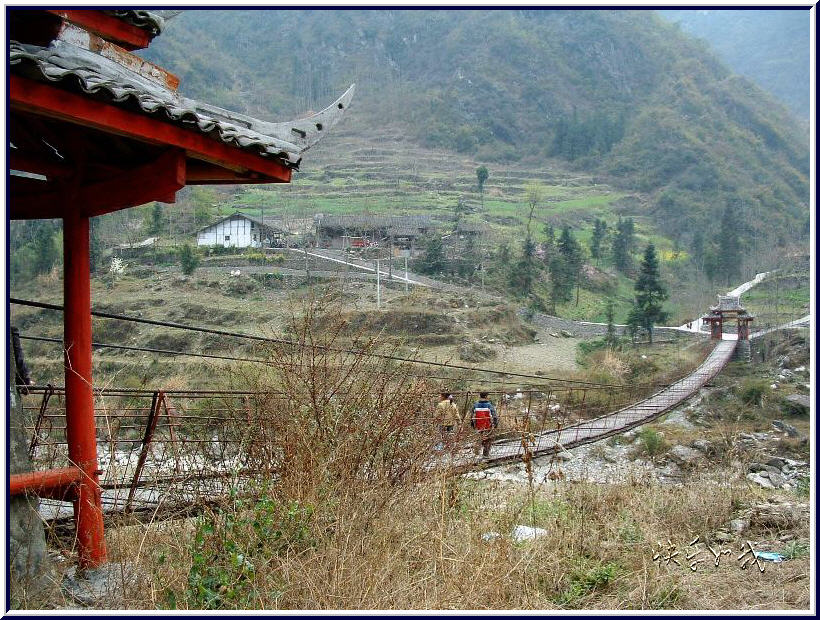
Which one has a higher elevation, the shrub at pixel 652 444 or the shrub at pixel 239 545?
the shrub at pixel 239 545

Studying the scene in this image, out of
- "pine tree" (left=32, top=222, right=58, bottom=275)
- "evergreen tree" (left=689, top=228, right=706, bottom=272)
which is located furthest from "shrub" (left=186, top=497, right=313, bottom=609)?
"evergreen tree" (left=689, top=228, right=706, bottom=272)

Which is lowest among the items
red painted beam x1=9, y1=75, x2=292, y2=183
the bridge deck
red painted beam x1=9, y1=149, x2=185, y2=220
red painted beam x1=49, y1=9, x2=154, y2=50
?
the bridge deck

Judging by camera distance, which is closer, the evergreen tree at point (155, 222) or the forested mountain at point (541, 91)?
the evergreen tree at point (155, 222)

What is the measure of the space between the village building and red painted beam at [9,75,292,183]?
110 ft

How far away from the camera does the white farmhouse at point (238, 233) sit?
116 feet

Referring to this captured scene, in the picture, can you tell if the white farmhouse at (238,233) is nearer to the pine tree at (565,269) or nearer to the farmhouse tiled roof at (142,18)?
the pine tree at (565,269)

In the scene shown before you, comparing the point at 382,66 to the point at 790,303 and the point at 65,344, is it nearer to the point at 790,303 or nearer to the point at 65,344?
the point at 790,303

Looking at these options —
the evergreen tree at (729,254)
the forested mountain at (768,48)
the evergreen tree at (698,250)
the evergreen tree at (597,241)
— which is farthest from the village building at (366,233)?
the forested mountain at (768,48)

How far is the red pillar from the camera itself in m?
2.77

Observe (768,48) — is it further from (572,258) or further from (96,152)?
(96,152)

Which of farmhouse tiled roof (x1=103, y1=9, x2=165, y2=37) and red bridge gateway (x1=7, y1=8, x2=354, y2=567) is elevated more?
farmhouse tiled roof (x1=103, y1=9, x2=165, y2=37)

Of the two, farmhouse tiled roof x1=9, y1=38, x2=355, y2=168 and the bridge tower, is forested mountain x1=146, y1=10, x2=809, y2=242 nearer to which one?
the bridge tower

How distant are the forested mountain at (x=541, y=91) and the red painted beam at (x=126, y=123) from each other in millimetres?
49194

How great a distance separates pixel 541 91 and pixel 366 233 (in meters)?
42.9
